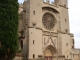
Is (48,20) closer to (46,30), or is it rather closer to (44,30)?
(46,30)

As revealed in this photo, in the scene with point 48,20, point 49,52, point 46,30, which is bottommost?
point 49,52

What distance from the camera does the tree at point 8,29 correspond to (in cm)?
1708

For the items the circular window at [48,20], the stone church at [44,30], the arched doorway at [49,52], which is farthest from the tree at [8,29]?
the arched doorway at [49,52]

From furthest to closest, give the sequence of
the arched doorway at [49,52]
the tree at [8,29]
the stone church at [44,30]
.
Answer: the arched doorway at [49,52] < the stone church at [44,30] < the tree at [8,29]

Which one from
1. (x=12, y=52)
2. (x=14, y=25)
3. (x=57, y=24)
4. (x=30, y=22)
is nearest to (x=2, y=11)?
(x=14, y=25)

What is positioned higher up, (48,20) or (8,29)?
(48,20)

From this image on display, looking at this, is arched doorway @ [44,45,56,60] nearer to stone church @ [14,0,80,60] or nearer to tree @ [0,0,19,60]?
stone church @ [14,0,80,60]

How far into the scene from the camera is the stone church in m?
26.4

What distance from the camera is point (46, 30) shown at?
2939 centimetres

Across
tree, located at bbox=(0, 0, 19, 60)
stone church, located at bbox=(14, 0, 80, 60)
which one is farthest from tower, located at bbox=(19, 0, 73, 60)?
tree, located at bbox=(0, 0, 19, 60)

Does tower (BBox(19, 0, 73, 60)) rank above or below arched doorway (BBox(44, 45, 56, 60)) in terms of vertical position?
above

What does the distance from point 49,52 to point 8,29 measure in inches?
535

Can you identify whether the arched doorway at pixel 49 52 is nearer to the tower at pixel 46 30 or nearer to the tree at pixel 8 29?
the tower at pixel 46 30

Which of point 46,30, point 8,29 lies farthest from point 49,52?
point 8,29
